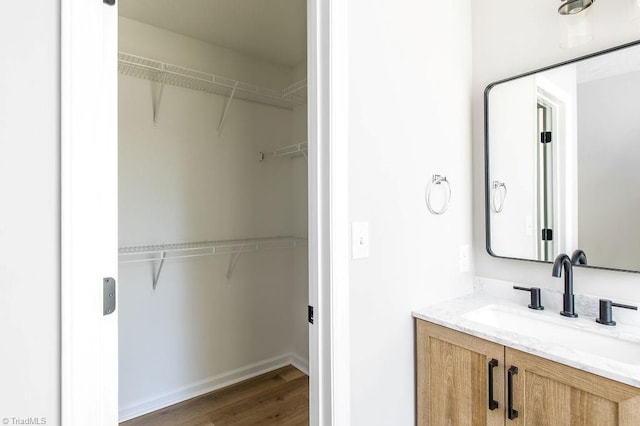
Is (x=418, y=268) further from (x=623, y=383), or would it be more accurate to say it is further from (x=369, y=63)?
(x=369, y=63)

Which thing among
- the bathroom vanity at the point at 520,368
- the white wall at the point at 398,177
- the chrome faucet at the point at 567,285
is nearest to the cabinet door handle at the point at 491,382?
the bathroom vanity at the point at 520,368

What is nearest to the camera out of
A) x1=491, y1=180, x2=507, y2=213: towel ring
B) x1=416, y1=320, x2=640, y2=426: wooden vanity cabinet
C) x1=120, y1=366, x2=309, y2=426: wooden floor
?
x1=416, y1=320, x2=640, y2=426: wooden vanity cabinet

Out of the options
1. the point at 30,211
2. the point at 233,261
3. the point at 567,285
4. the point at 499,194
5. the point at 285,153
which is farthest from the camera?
the point at 285,153

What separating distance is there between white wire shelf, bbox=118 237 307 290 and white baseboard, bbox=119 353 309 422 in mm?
738

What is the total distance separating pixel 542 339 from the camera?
1220 mm

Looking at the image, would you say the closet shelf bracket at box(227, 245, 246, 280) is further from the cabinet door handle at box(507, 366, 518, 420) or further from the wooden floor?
the cabinet door handle at box(507, 366, 518, 420)

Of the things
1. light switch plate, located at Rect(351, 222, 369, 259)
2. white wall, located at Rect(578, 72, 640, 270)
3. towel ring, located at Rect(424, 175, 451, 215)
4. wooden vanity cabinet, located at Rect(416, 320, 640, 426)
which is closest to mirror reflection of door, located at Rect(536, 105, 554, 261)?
white wall, located at Rect(578, 72, 640, 270)

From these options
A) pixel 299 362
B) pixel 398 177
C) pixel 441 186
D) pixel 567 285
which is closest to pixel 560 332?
pixel 567 285

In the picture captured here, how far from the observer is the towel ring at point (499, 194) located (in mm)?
1513

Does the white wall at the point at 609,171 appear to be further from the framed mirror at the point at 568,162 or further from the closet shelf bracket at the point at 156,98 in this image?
the closet shelf bracket at the point at 156,98

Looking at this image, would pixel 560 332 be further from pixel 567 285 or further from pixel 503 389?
pixel 503 389

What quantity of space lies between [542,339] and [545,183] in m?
0.64

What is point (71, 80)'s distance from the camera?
0.68 metres

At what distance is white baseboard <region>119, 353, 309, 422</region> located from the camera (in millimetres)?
2057
